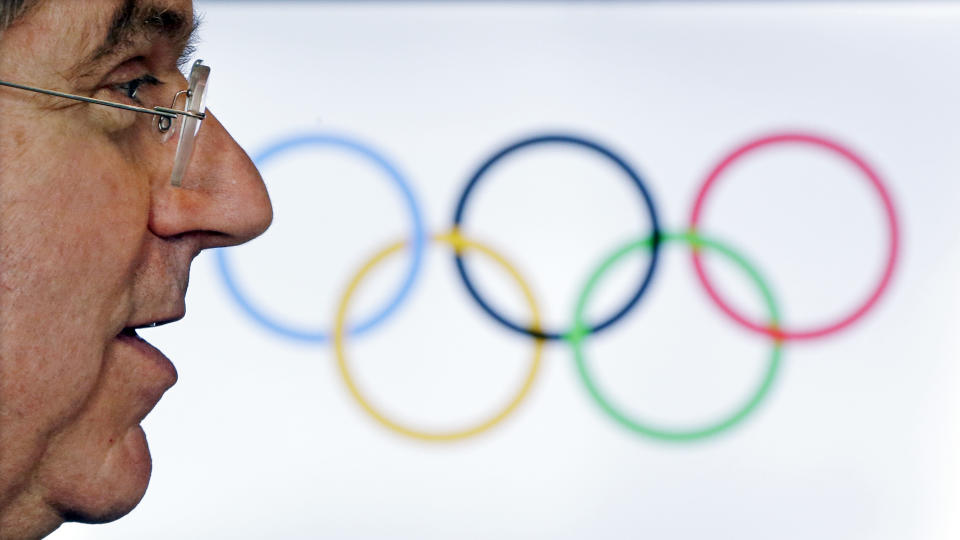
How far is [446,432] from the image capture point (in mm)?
2107

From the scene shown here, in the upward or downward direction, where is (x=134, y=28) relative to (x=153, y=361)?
upward

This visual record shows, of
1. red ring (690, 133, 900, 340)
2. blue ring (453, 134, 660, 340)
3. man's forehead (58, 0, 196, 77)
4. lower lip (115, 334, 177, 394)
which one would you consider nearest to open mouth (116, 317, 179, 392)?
lower lip (115, 334, 177, 394)

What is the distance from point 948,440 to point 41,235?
211 centimetres

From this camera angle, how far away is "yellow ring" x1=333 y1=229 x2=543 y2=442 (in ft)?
6.79

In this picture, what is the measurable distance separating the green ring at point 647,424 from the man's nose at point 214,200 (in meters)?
1.65

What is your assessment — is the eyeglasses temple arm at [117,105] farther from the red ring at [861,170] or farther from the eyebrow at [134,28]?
the red ring at [861,170]

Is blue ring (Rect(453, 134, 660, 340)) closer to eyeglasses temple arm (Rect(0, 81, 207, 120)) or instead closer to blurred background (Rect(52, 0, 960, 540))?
blurred background (Rect(52, 0, 960, 540))

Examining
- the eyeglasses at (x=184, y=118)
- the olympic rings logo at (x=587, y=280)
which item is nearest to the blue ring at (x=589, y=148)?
the olympic rings logo at (x=587, y=280)

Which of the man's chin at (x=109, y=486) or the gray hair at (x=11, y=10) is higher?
the gray hair at (x=11, y=10)

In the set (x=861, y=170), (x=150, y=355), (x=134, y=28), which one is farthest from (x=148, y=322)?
(x=861, y=170)

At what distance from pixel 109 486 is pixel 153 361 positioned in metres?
0.06

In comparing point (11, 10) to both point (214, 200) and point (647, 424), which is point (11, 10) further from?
point (647, 424)

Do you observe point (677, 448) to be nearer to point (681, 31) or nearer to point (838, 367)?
point (838, 367)

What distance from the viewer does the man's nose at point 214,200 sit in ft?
1.39
